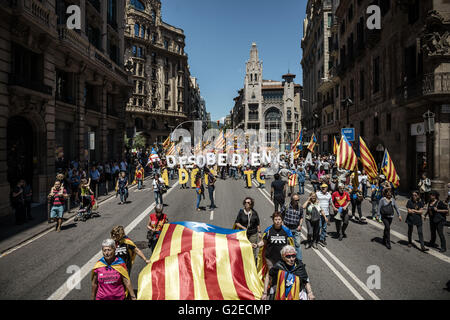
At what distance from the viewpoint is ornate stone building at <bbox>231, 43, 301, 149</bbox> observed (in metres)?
84.1

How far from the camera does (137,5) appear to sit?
182 feet

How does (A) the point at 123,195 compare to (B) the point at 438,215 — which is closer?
(B) the point at 438,215

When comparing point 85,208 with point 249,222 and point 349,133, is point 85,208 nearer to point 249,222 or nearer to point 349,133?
point 249,222

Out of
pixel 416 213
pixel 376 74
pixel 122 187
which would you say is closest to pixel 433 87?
pixel 376 74

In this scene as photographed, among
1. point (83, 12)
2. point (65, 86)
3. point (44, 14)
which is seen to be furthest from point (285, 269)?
point (83, 12)

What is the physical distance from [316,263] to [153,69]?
199 feet

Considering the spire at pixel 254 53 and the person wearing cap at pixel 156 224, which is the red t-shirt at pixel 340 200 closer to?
the person wearing cap at pixel 156 224

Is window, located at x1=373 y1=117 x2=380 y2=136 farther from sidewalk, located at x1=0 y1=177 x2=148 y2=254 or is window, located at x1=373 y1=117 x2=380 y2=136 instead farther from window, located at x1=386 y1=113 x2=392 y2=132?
sidewalk, located at x1=0 y1=177 x2=148 y2=254

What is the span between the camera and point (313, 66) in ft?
170

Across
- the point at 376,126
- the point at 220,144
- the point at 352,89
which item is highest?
the point at 352,89

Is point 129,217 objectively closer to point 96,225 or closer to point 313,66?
point 96,225

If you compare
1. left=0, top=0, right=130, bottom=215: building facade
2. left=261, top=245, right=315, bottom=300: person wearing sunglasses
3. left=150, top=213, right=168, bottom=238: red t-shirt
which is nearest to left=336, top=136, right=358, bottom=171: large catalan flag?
left=150, top=213, right=168, bottom=238: red t-shirt

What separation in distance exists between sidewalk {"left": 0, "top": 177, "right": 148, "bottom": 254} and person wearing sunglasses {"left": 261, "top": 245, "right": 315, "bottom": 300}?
8.39m
